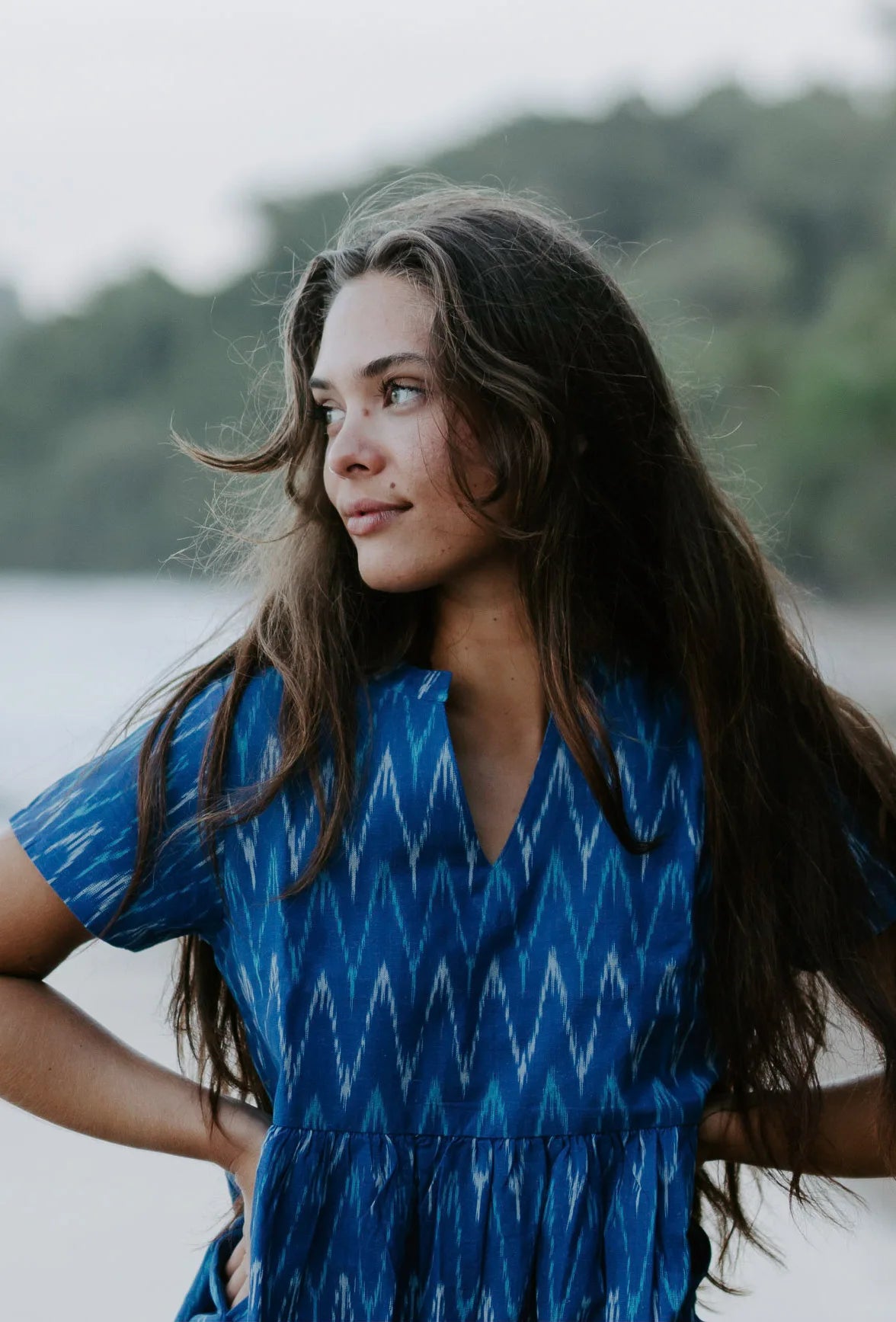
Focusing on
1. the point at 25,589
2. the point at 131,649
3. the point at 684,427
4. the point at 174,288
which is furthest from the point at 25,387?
the point at 684,427

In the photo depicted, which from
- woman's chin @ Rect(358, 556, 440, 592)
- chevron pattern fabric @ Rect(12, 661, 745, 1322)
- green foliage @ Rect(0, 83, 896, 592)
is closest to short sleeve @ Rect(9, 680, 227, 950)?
chevron pattern fabric @ Rect(12, 661, 745, 1322)

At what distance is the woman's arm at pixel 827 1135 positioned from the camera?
4.32 feet

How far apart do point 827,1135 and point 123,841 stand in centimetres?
68

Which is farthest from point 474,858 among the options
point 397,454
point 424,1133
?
point 397,454

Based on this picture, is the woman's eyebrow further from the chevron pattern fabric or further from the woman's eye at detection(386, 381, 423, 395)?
the chevron pattern fabric

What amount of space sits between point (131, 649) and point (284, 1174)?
9.86 m

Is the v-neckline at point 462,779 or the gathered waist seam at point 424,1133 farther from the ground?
the v-neckline at point 462,779

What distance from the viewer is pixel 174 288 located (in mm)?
21969

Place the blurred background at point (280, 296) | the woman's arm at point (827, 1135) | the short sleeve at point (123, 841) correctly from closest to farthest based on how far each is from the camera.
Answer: the short sleeve at point (123, 841), the woman's arm at point (827, 1135), the blurred background at point (280, 296)

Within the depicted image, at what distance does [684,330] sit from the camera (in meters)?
16.5

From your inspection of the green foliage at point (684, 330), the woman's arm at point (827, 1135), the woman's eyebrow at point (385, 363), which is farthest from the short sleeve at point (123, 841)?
the green foliage at point (684, 330)

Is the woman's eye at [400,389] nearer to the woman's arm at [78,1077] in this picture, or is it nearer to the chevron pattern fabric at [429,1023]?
the chevron pattern fabric at [429,1023]

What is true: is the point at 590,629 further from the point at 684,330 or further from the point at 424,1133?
the point at 684,330

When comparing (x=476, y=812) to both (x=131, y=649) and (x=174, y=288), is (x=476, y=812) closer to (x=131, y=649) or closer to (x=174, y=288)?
(x=131, y=649)
